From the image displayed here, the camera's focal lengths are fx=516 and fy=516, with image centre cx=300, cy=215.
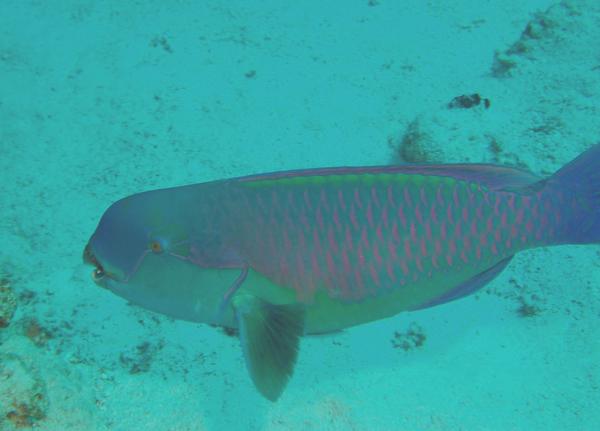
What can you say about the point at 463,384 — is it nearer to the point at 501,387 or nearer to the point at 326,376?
the point at 501,387

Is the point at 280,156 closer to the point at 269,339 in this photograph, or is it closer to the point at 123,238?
the point at 123,238

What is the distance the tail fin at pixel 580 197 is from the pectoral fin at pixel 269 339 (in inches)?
49.8

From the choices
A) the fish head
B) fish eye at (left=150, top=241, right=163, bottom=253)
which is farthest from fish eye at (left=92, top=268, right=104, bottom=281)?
fish eye at (left=150, top=241, right=163, bottom=253)

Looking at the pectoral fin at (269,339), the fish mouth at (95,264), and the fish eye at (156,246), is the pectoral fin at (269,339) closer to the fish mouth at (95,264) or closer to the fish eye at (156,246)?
the fish eye at (156,246)

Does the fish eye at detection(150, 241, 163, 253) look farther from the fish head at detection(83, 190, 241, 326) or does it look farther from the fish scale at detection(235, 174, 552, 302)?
Answer: the fish scale at detection(235, 174, 552, 302)

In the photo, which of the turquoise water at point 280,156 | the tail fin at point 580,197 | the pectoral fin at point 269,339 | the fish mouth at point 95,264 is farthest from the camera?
the turquoise water at point 280,156

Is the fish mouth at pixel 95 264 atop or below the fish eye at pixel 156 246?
below

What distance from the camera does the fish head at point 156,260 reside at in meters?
2.10

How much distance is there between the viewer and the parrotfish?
2111mm

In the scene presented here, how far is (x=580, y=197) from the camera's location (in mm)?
2311

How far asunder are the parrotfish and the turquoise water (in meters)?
0.44

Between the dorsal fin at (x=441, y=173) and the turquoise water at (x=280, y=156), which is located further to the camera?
the turquoise water at (x=280, y=156)

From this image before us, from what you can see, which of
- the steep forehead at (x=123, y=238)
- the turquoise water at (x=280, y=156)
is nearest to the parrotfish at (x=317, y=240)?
the steep forehead at (x=123, y=238)

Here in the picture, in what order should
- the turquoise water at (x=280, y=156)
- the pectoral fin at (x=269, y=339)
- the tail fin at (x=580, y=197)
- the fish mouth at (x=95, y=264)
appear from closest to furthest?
1. the pectoral fin at (x=269, y=339)
2. the fish mouth at (x=95, y=264)
3. the tail fin at (x=580, y=197)
4. the turquoise water at (x=280, y=156)
